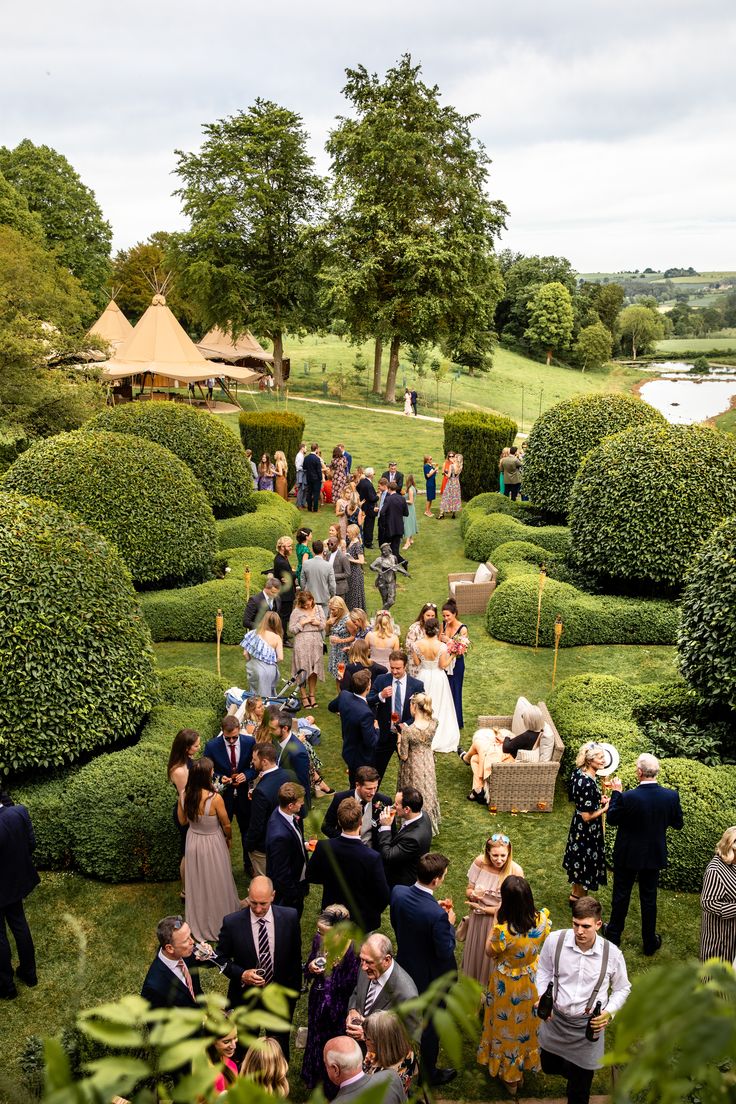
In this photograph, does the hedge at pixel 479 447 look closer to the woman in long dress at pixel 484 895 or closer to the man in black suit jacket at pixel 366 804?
the man in black suit jacket at pixel 366 804

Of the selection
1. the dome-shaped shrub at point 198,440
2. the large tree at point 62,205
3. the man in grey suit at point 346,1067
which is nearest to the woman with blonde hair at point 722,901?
the man in grey suit at point 346,1067

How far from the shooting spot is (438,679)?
10.4 metres

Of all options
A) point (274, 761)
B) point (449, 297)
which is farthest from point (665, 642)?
point (449, 297)

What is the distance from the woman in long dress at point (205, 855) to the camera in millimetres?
7027

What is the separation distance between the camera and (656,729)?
9938 mm

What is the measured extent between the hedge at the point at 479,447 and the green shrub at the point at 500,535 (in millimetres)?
5092

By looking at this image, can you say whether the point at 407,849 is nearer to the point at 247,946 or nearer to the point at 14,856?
the point at 247,946

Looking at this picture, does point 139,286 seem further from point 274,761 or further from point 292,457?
point 274,761

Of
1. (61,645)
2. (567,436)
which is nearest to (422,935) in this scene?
(61,645)

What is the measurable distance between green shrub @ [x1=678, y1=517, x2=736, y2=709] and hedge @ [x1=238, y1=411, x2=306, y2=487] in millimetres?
15471

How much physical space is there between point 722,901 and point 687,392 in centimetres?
7499

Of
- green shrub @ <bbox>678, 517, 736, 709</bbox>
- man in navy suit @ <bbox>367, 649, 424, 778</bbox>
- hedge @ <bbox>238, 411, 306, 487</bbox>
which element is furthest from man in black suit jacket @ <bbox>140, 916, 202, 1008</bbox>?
hedge @ <bbox>238, 411, 306, 487</bbox>

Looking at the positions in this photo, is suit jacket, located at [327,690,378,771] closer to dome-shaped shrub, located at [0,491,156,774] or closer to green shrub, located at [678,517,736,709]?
dome-shaped shrub, located at [0,491,156,774]

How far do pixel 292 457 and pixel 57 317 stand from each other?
22.8 ft
